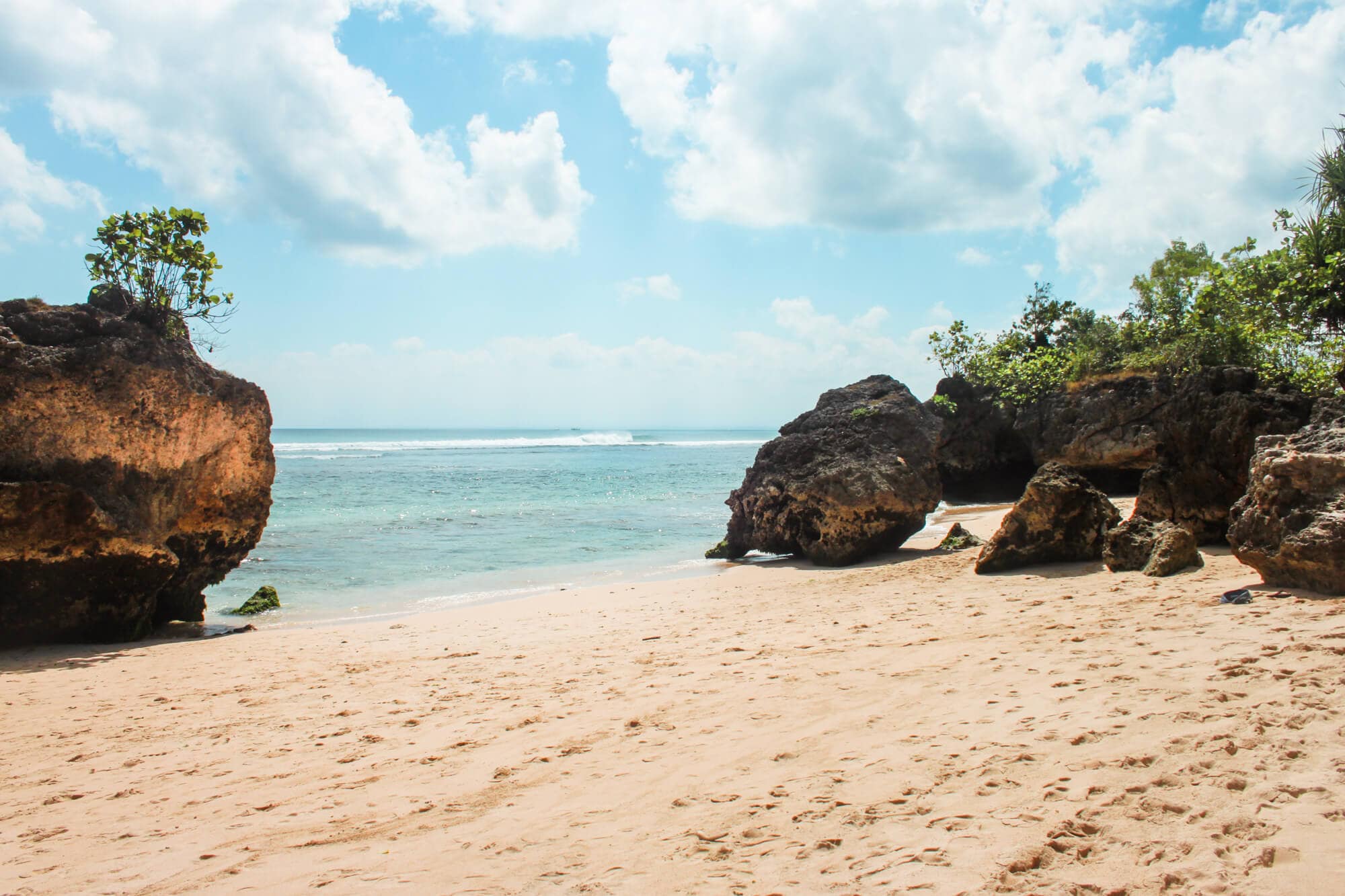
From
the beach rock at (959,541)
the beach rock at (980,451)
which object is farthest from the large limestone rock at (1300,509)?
the beach rock at (980,451)

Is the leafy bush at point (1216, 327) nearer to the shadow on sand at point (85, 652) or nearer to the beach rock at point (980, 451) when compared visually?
the beach rock at point (980, 451)

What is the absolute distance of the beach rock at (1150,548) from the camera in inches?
310

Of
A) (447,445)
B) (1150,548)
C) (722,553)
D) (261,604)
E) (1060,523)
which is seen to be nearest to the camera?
(1150,548)

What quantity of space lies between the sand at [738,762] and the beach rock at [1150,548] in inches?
15.0

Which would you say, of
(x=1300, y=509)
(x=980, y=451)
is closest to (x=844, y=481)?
(x=1300, y=509)

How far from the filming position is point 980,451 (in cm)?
2391

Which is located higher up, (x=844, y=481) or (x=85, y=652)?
(x=844, y=481)

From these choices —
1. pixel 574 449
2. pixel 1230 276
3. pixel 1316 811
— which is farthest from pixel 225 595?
pixel 574 449

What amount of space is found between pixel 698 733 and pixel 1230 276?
56.7ft

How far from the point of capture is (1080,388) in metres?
20.7

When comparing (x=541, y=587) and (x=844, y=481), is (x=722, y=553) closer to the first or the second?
(x=844, y=481)

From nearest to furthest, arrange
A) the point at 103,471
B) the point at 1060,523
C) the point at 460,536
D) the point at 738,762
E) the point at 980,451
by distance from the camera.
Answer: the point at 738,762 → the point at 103,471 → the point at 1060,523 → the point at 460,536 → the point at 980,451

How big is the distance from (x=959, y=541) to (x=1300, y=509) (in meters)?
6.34

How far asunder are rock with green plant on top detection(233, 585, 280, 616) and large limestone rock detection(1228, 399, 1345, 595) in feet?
39.7
